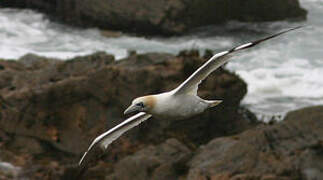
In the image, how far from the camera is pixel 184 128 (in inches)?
472

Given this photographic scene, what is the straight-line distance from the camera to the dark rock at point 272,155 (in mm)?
8070

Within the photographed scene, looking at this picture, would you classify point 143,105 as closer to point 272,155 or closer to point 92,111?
point 272,155

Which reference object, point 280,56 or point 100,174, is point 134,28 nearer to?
point 280,56

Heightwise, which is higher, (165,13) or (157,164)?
(157,164)

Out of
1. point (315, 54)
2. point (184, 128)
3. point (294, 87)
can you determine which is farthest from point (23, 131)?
point (315, 54)

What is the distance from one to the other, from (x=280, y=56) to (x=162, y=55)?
913cm

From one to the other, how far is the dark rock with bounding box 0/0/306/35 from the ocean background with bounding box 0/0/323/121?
0.29 m

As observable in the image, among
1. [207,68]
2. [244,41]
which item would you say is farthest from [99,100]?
[244,41]

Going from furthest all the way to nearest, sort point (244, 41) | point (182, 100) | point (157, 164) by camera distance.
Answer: point (244, 41), point (157, 164), point (182, 100)

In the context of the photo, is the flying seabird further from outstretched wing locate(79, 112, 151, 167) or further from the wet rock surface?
the wet rock surface

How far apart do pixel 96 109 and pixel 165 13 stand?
30.6 ft

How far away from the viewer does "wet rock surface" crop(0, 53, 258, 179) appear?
12.1 meters

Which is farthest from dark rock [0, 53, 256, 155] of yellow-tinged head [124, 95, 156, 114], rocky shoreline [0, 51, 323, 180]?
yellow-tinged head [124, 95, 156, 114]

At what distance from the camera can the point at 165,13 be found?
21.2 metres
